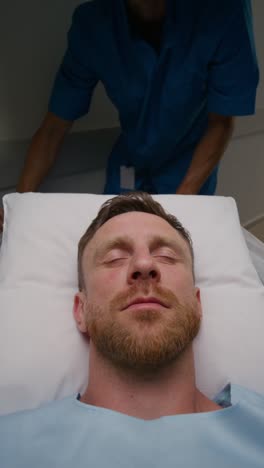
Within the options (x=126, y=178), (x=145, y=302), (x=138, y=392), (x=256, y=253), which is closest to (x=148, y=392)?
(x=138, y=392)

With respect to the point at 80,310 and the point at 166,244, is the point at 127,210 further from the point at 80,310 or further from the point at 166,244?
the point at 80,310

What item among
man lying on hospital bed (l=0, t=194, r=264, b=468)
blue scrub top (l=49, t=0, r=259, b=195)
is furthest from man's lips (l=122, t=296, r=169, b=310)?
blue scrub top (l=49, t=0, r=259, b=195)

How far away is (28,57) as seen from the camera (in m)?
1.33

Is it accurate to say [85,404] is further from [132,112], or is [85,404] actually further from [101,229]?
[132,112]

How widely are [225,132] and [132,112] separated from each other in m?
0.27

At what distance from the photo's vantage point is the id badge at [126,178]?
1.33 meters

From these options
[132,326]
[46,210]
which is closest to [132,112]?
[46,210]

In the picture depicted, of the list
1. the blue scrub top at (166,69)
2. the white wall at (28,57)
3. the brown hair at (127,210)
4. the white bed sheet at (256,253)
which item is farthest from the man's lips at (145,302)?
the white wall at (28,57)

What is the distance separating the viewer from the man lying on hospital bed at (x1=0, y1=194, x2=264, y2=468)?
0.62m

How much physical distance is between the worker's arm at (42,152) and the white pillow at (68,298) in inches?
5.5

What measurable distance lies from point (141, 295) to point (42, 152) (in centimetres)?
66

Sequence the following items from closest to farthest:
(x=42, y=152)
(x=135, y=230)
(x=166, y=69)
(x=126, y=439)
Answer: (x=126, y=439) → (x=135, y=230) → (x=166, y=69) → (x=42, y=152)

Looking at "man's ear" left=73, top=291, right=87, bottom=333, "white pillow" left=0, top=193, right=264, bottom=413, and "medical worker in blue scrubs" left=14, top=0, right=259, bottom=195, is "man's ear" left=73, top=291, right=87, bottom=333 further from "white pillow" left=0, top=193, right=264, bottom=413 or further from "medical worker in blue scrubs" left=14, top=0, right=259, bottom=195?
"medical worker in blue scrubs" left=14, top=0, right=259, bottom=195

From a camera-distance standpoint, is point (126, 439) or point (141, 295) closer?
point (126, 439)
